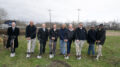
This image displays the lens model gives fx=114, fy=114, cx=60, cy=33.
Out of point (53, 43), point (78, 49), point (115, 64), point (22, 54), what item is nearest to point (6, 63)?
point (22, 54)

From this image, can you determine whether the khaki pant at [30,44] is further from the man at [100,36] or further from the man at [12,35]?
the man at [100,36]

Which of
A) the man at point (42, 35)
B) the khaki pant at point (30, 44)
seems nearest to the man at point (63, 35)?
the man at point (42, 35)

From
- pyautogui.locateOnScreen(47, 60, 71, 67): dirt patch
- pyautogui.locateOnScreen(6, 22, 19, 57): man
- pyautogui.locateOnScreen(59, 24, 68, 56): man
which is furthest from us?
pyautogui.locateOnScreen(59, 24, 68, 56): man

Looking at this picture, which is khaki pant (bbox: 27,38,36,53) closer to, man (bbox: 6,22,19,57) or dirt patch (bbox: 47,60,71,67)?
man (bbox: 6,22,19,57)

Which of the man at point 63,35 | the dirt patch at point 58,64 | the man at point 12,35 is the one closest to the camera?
the dirt patch at point 58,64

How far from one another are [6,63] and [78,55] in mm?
4013

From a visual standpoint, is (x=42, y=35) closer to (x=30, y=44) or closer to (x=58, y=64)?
(x=30, y=44)

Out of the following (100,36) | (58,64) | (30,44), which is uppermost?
(100,36)

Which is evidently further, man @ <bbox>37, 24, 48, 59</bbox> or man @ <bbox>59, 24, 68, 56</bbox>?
man @ <bbox>59, 24, 68, 56</bbox>

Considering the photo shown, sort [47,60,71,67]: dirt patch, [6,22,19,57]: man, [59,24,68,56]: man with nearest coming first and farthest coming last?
[47,60,71,67]: dirt patch < [6,22,19,57]: man < [59,24,68,56]: man

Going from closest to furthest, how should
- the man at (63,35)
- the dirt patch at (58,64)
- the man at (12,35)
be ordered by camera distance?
the dirt patch at (58,64), the man at (12,35), the man at (63,35)

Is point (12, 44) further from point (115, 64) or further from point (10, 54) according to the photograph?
point (115, 64)

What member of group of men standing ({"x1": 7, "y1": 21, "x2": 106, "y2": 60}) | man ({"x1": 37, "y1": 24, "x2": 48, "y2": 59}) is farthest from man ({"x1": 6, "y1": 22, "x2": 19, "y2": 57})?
man ({"x1": 37, "y1": 24, "x2": 48, "y2": 59})

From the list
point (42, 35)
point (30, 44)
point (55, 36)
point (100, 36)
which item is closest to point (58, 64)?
point (55, 36)
